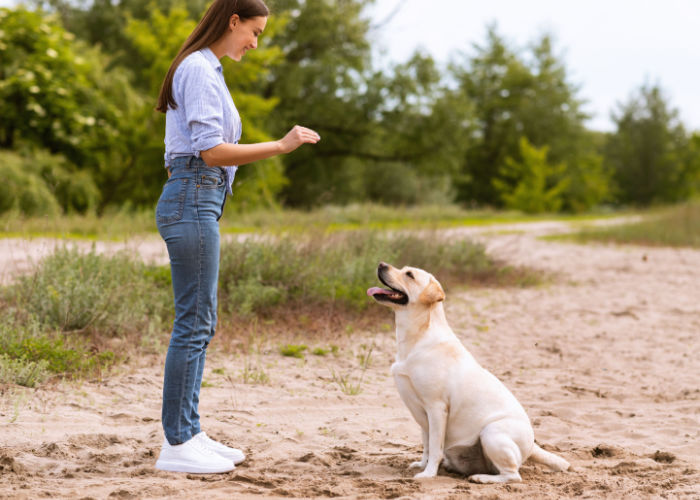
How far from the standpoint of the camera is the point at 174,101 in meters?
3.61

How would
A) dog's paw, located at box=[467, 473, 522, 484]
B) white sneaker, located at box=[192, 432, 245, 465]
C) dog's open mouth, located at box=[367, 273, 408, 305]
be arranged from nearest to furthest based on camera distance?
1. dog's paw, located at box=[467, 473, 522, 484]
2. dog's open mouth, located at box=[367, 273, 408, 305]
3. white sneaker, located at box=[192, 432, 245, 465]

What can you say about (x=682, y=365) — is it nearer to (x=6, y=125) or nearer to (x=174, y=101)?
(x=174, y=101)

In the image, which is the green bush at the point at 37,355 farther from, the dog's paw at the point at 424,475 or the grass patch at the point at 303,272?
the dog's paw at the point at 424,475

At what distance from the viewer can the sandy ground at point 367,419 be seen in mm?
3707

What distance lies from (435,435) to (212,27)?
2409 mm

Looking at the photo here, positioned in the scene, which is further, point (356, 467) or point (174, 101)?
Answer: point (356, 467)

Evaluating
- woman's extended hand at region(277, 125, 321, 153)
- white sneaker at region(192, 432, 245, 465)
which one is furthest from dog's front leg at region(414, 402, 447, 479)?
woman's extended hand at region(277, 125, 321, 153)

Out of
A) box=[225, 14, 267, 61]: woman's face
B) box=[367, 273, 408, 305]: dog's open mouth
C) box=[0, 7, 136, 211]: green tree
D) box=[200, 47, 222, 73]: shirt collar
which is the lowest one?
box=[367, 273, 408, 305]: dog's open mouth

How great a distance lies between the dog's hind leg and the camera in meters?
3.74

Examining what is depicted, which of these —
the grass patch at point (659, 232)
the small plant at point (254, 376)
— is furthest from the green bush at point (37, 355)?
the grass patch at point (659, 232)

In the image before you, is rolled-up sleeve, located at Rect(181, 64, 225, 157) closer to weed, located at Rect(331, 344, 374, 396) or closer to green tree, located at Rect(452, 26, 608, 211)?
weed, located at Rect(331, 344, 374, 396)

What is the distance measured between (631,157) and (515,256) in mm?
45872

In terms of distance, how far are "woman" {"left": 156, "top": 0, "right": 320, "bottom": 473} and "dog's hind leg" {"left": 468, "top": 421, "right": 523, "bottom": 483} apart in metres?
1.45

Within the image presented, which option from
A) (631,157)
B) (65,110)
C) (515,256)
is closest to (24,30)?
(65,110)
